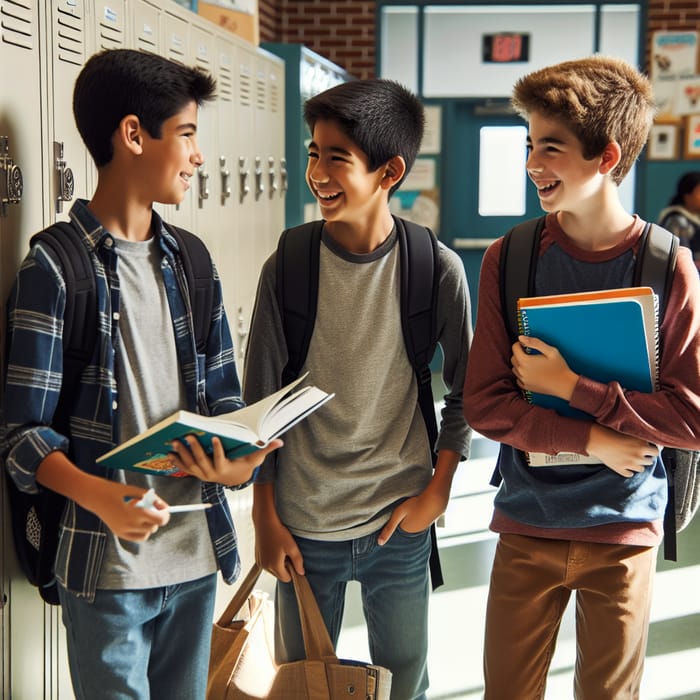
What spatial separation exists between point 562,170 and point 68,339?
0.88 meters

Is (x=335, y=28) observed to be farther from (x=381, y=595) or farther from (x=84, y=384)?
(x=84, y=384)

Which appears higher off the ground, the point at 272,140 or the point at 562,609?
the point at 272,140

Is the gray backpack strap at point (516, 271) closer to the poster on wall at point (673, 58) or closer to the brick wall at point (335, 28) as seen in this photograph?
the brick wall at point (335, 28)

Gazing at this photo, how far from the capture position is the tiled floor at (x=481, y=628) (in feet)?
9.77

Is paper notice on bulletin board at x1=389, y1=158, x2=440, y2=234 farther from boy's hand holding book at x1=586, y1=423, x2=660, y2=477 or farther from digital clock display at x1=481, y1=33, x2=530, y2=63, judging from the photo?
boy's hand holding book at x1=586, y1=423, x2=660, y2=477

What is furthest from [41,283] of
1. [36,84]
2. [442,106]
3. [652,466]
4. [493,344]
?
[442,106]

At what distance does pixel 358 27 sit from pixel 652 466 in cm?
797

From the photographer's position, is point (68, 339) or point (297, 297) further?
point (297, 297)

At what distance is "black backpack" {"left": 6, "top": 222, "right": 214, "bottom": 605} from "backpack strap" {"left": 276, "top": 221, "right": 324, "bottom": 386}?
0.21 m

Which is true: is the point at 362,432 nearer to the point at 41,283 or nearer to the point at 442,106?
the point at 41,283

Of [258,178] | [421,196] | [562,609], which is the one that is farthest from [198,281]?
[421,196]

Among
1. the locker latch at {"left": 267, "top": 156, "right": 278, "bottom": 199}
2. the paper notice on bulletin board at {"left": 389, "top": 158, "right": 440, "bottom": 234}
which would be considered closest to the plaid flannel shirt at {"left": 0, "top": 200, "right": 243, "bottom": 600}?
the locker latch at {"left": 267, "top": 156, "right": 278, "bottom": 199}

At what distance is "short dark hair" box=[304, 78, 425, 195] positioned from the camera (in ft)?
6.07

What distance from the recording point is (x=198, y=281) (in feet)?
5.50
